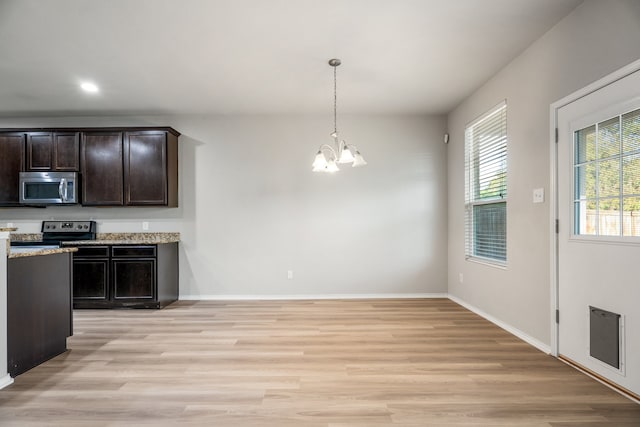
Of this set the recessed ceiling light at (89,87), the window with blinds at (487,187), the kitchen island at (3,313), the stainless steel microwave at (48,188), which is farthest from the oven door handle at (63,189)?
the window with blinds at (487,187)

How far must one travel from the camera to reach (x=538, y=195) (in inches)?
118

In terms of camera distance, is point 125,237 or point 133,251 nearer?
point 133,251

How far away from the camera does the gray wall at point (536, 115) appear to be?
90.4 inches

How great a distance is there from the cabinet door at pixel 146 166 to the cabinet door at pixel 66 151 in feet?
2.17

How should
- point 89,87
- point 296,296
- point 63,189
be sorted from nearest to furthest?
point 89,87
point 63,189
point 296,296

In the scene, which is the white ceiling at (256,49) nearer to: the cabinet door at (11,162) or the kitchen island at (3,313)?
the cabinet door at (11,162)

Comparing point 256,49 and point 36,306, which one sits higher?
point 256,49

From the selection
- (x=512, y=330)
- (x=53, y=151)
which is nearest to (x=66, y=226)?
(x=53, y=151)

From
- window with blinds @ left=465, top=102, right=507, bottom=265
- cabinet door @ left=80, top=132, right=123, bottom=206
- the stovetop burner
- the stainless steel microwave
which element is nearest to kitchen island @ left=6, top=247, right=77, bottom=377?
cabinet door @ left=80, top=132, right=123, bottom=206

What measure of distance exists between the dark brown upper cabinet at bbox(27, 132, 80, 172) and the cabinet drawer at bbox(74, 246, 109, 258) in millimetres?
1111

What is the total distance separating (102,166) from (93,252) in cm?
117

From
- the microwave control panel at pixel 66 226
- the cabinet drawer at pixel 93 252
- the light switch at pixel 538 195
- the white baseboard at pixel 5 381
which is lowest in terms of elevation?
the white baseboard at pixel 5 381

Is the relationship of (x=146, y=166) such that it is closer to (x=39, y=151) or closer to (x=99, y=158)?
(x=99, y=158)

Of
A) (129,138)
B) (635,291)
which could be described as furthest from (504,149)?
(129,138)
